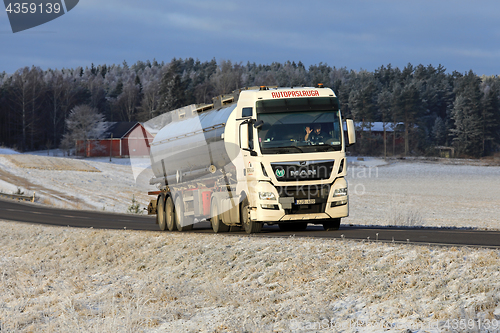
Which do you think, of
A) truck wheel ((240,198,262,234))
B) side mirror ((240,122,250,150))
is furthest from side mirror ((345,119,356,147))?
truck wheel ((240,198,262,234))

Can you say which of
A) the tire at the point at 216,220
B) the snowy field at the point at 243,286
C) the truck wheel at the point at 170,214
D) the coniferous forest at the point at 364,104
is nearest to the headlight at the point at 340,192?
the snowy field at the point at 243,286

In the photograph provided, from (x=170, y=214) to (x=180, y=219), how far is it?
1124mm

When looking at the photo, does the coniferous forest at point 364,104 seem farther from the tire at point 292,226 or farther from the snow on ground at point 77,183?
the tire at point 292,226

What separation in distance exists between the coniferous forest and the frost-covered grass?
99372 mm

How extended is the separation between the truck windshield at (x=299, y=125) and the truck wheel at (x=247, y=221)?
1.82 m

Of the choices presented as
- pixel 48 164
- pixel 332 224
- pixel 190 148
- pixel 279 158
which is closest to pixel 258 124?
pixel 279 158

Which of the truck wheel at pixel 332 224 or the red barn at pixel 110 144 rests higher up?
the red barn at pixel 110 144

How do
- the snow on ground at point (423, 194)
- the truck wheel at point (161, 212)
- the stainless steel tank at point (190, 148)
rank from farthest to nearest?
the snow on ground at point (423, 194)
the truck wheel at point (161, 212)
the stainless steel tank at point (190, 148)

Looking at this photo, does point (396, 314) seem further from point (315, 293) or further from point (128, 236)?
point (128, 236)

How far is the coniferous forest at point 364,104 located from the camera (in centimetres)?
10919

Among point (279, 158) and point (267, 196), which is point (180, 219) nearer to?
point (267, 196)

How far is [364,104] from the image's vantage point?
367 feet

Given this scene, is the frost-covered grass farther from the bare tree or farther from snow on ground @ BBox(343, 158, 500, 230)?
the bare tree

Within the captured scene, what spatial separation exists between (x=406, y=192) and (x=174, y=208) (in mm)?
38745
